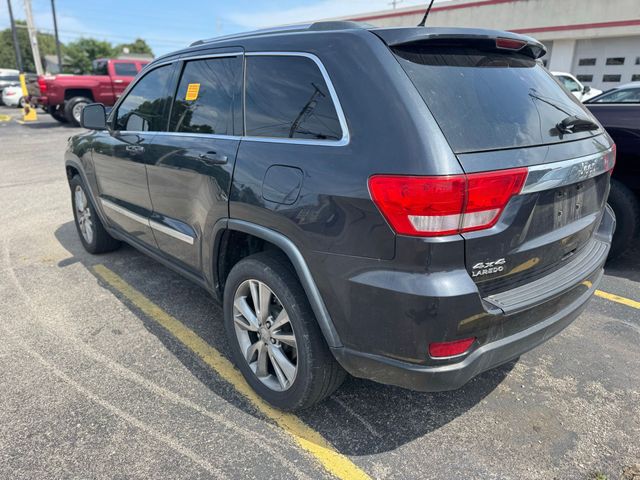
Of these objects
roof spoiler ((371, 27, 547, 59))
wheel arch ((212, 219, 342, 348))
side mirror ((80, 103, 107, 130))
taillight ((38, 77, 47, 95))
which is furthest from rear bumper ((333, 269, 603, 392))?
taillight ((38, 77, 47, 95))

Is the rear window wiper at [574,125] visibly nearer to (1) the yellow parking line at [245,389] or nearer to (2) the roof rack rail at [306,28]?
(2) the roof rack rail at [306,28]

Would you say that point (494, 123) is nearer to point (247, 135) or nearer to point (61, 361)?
point (247, 135)

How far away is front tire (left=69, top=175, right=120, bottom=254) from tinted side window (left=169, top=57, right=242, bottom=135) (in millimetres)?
1935

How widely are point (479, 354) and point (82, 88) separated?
17.0 metres

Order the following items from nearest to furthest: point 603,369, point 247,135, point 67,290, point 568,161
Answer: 1. point 568,161
2. point 247,135
3. point 603,369
4. point 67,290

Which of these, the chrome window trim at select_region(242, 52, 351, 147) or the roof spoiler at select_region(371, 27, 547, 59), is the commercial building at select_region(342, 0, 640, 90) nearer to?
the roof spoiler at select_region(371, 27, 547, 59)

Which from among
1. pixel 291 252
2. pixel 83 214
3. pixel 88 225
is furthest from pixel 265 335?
pixel 83 214

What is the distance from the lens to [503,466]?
2.15 metres

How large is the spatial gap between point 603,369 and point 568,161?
4.87ft

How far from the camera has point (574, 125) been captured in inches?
91.7

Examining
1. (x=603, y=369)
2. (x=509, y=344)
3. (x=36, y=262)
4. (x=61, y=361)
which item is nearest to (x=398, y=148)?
(x=509, y=344)

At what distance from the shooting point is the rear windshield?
1934mm

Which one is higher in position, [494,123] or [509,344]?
[494,123]

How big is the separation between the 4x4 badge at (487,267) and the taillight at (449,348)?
27 centimetres
